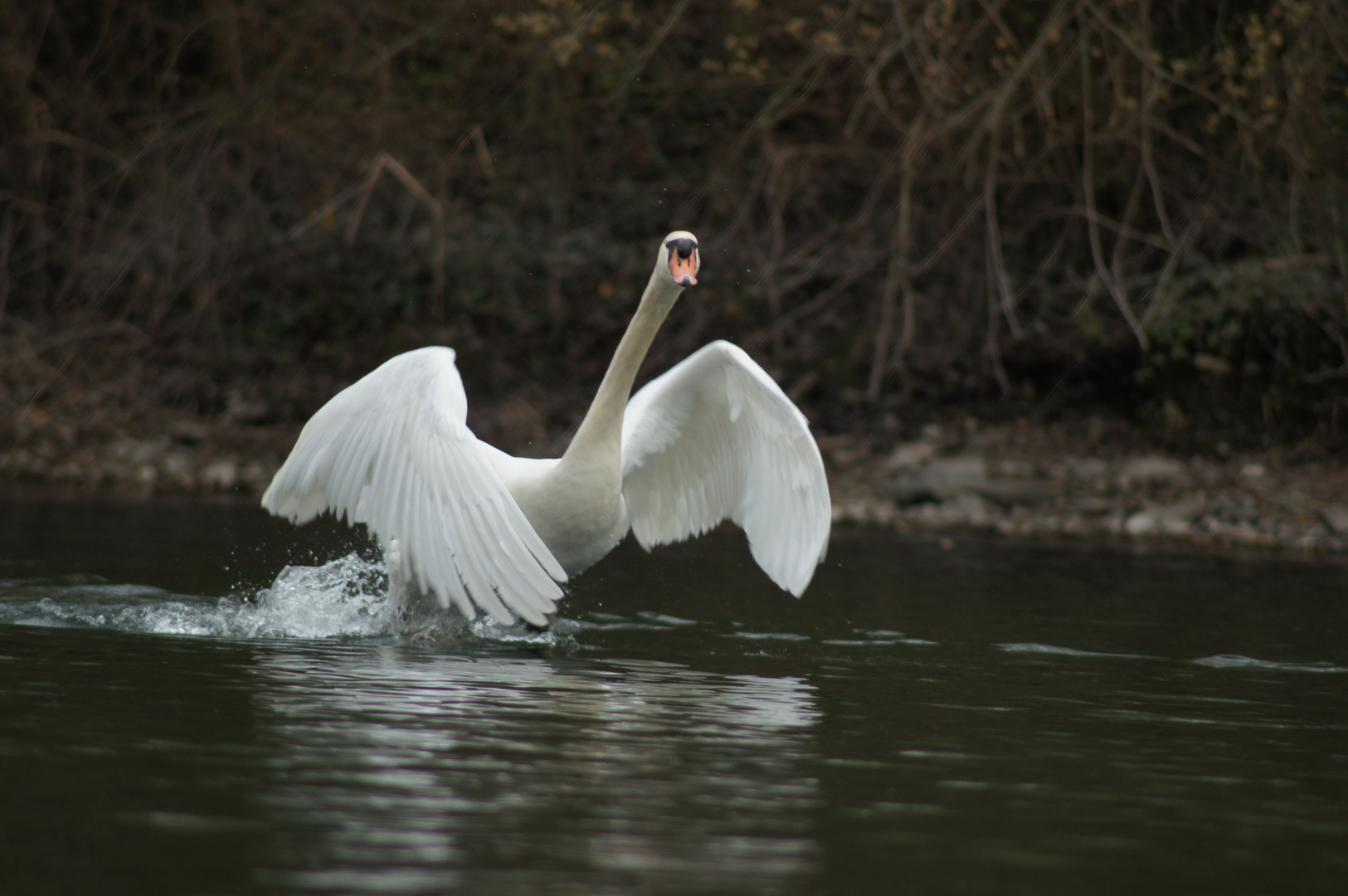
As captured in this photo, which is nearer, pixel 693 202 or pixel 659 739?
→ pixel 659 739

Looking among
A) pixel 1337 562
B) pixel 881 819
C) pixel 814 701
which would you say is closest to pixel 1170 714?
pixel 814 701

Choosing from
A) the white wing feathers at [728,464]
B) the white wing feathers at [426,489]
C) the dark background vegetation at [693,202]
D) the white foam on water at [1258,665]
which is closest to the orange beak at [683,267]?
the white wing feathers at [728,464]

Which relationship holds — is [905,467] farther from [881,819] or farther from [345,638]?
[881,819]

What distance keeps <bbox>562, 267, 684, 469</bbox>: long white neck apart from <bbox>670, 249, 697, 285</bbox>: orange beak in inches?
6.2

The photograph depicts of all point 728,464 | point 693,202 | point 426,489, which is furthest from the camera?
point 693,202

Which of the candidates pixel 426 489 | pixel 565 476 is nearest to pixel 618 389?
pixel 565 476

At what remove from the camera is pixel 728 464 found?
7.66 m

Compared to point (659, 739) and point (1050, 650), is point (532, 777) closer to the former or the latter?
point (659, 739)

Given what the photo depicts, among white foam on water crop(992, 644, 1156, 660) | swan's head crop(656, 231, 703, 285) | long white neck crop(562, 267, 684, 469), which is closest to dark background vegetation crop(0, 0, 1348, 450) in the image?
white foam on water crop(992, 644, 1156, 660)

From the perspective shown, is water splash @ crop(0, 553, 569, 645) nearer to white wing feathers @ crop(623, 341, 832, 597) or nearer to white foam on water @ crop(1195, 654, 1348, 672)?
white wing feathers @ crop(623, 341, 832, 597)

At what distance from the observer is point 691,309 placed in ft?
51.2

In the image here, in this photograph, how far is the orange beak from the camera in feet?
21.4

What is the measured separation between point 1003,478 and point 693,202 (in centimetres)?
363

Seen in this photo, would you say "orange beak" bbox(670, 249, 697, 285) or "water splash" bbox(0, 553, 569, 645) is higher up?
"orange beak" bbox(670, 249, 697, 285)
